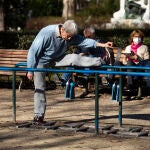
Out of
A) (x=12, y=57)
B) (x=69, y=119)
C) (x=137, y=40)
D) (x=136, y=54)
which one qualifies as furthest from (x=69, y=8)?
(x=69, y=119)

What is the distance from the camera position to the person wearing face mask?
1238cm

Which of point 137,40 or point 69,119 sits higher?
point 137,40

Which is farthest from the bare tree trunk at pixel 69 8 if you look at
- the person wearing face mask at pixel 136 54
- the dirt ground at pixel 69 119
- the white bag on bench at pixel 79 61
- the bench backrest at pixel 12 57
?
the white bag on bench at pixel 79 61

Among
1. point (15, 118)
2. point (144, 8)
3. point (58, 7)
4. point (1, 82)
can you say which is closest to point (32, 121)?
point (15, 118)

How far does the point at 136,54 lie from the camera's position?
12625 millimetres

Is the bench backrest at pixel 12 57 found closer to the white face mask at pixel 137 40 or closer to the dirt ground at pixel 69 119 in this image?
the dirt ground at pixel 69 119

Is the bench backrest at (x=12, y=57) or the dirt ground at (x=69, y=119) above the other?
the bench backrest at (x=12, y=57)

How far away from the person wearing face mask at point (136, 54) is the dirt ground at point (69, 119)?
0.43 m

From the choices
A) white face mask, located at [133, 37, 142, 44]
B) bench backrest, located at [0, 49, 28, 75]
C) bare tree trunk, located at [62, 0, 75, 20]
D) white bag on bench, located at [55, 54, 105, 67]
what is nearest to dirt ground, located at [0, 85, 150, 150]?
bench backrest, located at [0, 49, 28, 75]

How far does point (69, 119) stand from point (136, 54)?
2.85m

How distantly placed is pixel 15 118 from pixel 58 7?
145ft

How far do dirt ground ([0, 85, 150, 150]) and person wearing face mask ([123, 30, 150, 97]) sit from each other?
43 cm

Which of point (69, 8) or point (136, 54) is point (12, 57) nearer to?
point (136, 54)

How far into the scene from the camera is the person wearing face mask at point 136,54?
1238 cm
